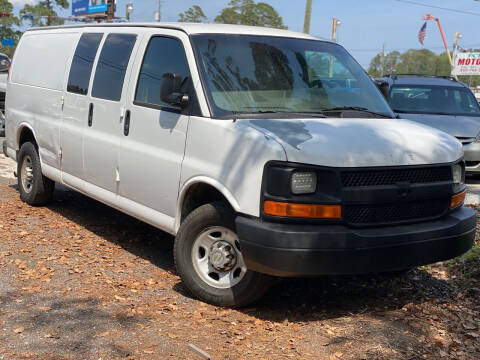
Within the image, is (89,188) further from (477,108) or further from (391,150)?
(477,108)

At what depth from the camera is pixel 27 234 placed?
6.85m

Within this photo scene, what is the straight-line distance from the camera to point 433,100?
1224 cm

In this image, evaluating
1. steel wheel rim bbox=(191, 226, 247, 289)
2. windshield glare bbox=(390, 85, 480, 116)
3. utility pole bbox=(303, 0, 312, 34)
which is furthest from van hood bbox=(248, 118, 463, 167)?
utility pole bbox=(303, 0, 312, 34)

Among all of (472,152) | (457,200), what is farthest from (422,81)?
(457,200)

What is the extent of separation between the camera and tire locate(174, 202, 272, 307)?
472 centimetres

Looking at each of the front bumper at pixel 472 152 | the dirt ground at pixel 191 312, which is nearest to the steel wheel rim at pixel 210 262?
the dirt ground at pixel 191 312

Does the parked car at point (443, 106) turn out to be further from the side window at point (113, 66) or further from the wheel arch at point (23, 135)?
the side window at point (113, 66)

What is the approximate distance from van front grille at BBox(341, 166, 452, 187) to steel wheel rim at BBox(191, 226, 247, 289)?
0.93m

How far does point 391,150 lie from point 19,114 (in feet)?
17.4

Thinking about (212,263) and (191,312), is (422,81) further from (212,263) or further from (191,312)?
(191,312)

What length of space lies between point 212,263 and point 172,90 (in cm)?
136

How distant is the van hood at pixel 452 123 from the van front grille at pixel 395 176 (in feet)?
21.4

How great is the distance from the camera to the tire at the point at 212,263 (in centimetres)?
472

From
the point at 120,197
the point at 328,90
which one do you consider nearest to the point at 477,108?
the point at 328,90
